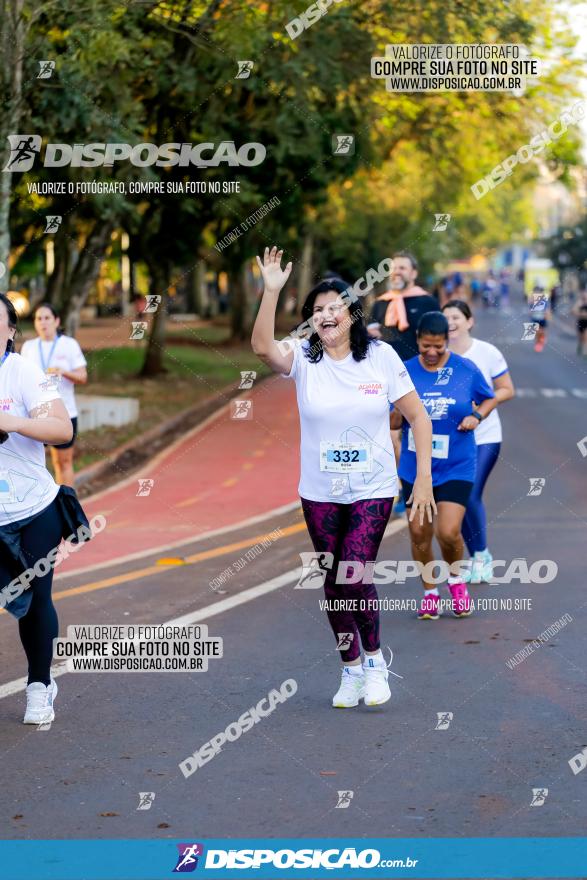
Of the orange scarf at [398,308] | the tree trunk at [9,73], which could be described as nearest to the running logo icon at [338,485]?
the orange scarf at [398,308]

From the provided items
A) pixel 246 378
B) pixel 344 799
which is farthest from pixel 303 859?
pixel 246 378

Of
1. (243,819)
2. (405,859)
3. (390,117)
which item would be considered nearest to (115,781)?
(243,819)

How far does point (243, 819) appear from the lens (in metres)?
5.41

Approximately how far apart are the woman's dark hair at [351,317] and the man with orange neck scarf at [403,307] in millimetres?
4198

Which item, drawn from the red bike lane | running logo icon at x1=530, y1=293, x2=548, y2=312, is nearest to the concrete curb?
the red bike lane

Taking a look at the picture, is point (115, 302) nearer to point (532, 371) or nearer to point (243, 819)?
point (532, 371)

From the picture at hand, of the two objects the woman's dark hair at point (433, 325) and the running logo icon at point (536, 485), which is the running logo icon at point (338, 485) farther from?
the running logo icon at point (536, 485)

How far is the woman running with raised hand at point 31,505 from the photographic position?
21.3 feet

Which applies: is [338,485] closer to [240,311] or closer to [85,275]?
[85,275]

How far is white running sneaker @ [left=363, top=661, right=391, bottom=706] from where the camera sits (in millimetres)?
6988

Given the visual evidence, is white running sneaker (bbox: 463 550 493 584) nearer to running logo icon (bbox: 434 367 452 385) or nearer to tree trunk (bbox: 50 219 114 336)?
running logo icon (bbox: 434 367 452 385)

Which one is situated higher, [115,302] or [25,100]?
[25,100]

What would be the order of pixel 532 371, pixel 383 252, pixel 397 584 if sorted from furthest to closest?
pixel 383 252
pixel 532 371
pixel 397 584

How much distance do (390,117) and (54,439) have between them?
20.8 meters
